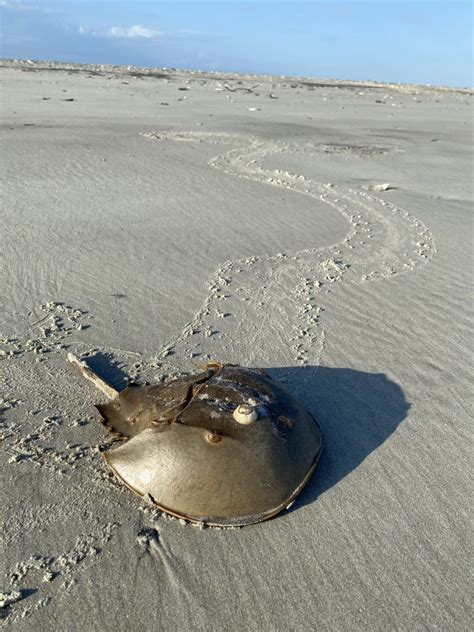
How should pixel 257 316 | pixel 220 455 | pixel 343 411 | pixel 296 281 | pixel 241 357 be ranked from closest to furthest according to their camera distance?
pixel 220 455
pixel 343 411
pixel 241 357
pixel 257 316
pixel 296 281

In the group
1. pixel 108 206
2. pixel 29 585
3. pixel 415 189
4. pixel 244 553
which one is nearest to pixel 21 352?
pixel 29 585

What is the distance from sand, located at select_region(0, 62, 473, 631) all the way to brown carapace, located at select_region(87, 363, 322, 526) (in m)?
0.19

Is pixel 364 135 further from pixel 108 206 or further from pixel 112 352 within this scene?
pixel 112 352

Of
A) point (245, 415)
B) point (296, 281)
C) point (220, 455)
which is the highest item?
point (245, 415)

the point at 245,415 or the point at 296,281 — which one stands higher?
the point at 245,415

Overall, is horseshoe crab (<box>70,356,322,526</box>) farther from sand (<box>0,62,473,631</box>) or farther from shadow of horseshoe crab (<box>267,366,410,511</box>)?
shadow of horseshoe crab (<box>267,366,410,511</box>)

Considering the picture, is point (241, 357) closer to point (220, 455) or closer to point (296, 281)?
point (296, 281)

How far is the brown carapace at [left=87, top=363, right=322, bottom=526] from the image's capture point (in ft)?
7.32

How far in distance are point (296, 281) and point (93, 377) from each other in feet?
7.67

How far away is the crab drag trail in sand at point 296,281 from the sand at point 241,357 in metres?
0.03

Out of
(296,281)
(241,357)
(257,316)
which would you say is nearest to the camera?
(241,357)

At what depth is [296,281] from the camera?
16.5 feet

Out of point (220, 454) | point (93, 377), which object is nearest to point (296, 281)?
point (93, 377)

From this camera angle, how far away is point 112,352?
3.79m
